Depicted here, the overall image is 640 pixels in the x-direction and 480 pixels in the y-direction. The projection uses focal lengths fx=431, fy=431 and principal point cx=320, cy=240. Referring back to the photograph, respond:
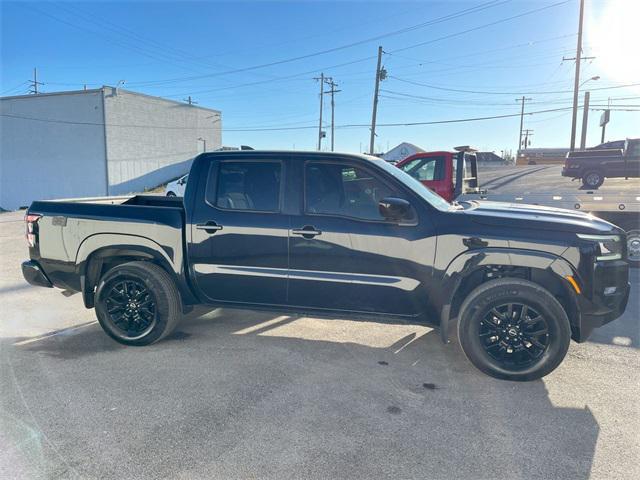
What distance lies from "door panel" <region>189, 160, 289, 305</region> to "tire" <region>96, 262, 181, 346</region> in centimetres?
36

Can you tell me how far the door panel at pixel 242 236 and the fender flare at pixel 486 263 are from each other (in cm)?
142

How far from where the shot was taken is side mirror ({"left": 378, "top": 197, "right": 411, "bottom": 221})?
3.54m

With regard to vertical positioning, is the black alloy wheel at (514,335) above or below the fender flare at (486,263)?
below

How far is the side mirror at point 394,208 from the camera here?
139 inches

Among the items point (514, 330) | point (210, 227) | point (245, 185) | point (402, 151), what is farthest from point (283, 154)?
point (402, 151)

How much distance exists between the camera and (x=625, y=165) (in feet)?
46.4

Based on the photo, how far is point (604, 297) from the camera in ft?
11.2

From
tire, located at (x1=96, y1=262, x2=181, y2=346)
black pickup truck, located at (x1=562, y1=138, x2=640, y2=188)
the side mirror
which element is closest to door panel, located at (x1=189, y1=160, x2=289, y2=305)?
tire, located at (x1=96, y1=262, x2=181, y2=346)

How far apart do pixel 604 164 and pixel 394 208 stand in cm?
1426

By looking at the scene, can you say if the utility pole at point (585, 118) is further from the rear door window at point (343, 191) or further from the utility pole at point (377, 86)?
the rear door window at point (343, 191)

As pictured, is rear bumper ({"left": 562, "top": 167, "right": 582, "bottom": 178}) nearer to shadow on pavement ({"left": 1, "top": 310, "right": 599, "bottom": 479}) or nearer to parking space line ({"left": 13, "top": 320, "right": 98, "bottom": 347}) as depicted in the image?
shadow on pavement ({"left": 1, "top": 310, "right": 599, "bottom": 479})

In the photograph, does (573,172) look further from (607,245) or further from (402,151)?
(402,151)

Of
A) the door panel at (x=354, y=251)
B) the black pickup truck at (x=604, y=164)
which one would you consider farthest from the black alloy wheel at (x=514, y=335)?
the black pickup truck at (x=604, y=164)

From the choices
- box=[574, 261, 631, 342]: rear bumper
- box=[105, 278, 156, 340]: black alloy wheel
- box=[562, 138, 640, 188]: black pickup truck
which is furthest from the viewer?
box=[562, 138, 640, 188]: black pickup truck
